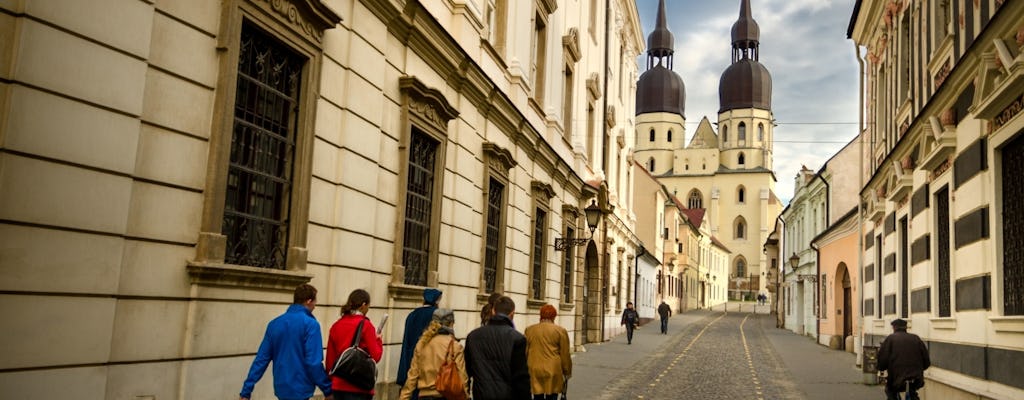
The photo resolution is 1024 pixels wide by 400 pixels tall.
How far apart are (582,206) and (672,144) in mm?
84289

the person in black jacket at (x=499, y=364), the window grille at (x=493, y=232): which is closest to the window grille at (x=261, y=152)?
the person in black jacket at (x=499, y=364)

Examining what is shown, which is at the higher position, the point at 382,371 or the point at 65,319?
the point at 65,319

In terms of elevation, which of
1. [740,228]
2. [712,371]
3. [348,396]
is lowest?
[712,371]

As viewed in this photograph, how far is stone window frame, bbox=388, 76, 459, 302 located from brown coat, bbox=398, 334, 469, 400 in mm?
4074

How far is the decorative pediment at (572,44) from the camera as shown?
21156 mm

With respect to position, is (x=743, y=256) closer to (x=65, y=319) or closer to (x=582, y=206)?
(x=582, y=206)

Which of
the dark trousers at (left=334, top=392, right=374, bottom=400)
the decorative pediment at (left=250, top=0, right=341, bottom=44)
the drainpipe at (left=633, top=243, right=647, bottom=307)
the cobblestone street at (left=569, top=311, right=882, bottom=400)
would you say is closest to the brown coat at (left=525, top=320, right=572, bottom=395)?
the dark trousers at (left=334, top=392, right=374, bottom=400)

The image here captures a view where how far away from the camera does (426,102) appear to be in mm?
11531

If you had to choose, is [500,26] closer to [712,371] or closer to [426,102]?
[426,102]

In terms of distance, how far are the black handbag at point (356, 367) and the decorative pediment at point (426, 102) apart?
4.72m

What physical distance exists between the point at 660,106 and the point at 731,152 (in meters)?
10.2

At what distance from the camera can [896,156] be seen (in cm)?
1638

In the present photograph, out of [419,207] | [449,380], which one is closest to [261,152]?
[449,380]

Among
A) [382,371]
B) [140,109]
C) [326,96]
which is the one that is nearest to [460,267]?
[382,371]
